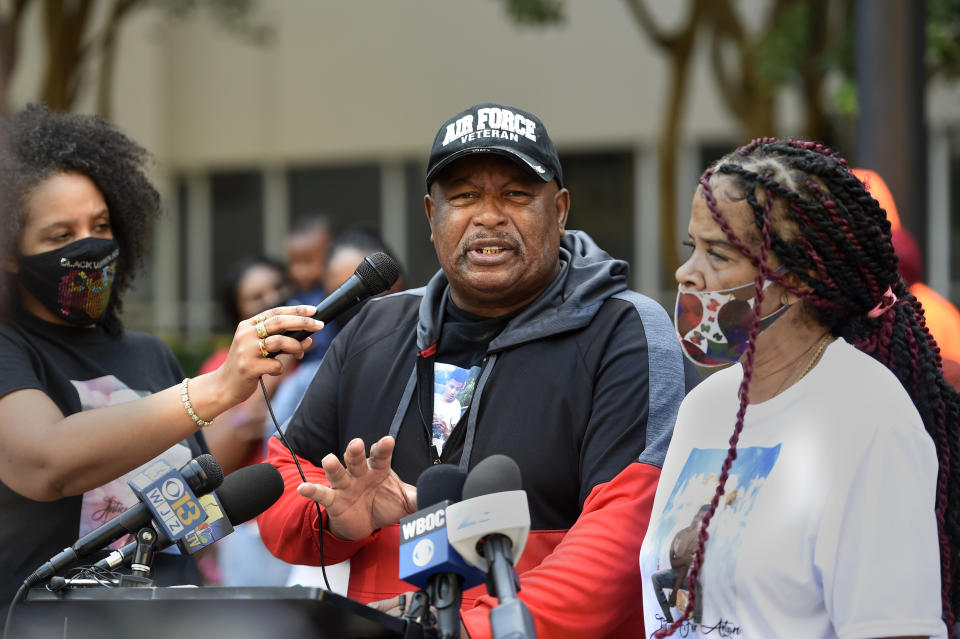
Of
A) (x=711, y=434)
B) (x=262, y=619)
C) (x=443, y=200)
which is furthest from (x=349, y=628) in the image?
(x=443, y=200)

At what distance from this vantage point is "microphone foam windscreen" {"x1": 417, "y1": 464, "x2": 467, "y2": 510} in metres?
2.29

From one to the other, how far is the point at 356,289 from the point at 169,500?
0.71 metres

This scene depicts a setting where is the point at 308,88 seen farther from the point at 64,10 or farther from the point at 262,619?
the point at 262,619

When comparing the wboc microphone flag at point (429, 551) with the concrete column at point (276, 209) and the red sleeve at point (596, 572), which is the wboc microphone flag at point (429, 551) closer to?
the red sleeve at point (596, 572)

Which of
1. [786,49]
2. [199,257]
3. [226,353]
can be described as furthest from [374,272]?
[199,257]

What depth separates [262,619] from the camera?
2123 mm

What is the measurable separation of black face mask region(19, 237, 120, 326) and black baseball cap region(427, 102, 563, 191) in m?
1.03

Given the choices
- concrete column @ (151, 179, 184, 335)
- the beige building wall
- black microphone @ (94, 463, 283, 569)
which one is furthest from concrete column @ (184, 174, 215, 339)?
black microphone @ (94, 463, 283, 569)

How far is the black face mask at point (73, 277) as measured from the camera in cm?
334

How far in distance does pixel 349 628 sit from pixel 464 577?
243 millimetres

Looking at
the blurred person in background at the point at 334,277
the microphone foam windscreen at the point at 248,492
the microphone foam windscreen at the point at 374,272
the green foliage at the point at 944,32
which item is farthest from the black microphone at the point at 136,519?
the green foliage at the point at 944,32

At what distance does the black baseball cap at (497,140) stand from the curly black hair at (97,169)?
110 cm

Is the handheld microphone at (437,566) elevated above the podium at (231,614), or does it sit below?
above

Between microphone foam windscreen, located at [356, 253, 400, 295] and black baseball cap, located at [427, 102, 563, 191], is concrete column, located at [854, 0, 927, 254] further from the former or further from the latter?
microphone foam windscreen, located at [356, 253, 400, 295]
